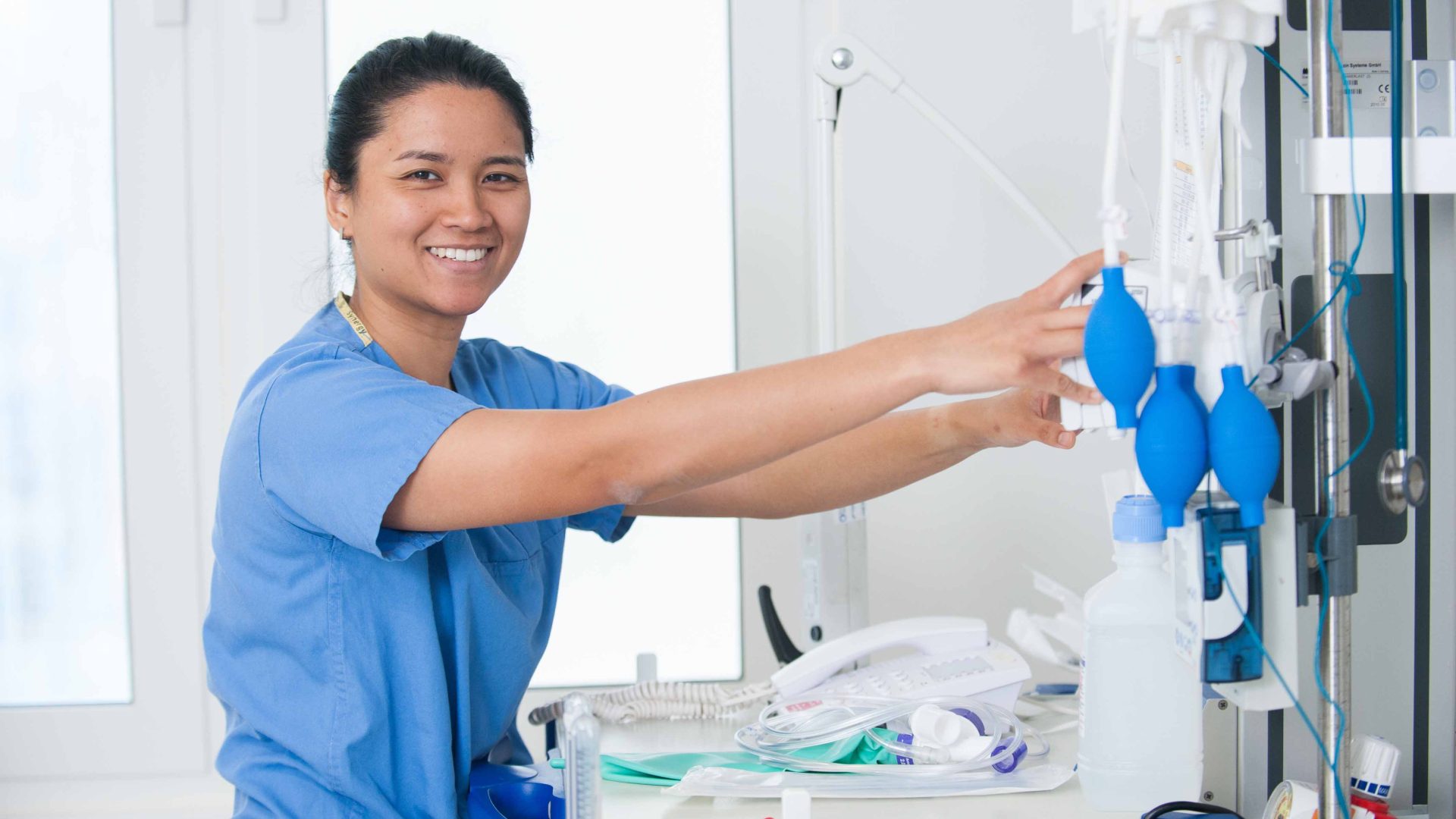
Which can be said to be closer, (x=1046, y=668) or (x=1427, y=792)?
(x=1427, y=792)

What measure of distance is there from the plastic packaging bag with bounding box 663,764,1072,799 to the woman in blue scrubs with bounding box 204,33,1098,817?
0.26 meters

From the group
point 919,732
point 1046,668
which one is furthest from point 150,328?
point 1046,668

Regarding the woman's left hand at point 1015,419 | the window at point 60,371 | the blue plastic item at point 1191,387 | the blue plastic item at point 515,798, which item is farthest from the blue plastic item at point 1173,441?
the window at point 60,371

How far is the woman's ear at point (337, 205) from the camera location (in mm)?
1226

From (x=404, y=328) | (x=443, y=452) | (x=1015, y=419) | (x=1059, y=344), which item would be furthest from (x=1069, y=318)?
(x=404, y=328)

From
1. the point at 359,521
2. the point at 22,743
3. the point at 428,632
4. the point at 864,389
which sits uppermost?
the point at 864,389

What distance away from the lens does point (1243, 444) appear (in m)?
0.69

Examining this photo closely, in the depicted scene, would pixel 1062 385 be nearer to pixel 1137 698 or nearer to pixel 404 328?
pixel 1137 698

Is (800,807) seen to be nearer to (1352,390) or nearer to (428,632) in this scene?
(428,632)

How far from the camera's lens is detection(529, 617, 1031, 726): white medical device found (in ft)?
4.08

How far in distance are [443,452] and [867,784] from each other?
521 millimetres

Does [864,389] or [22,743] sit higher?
[864,389]

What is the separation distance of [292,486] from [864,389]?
524 millimetres

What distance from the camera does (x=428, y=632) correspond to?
1.11 meters
